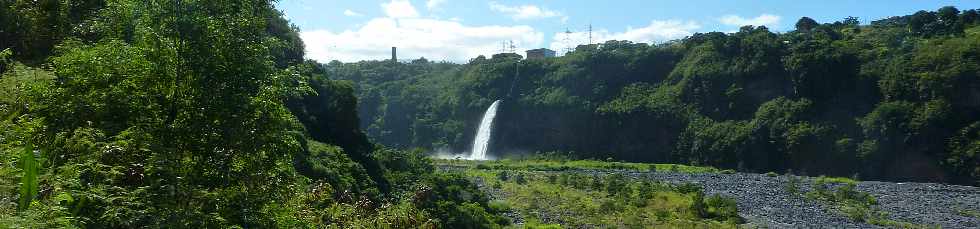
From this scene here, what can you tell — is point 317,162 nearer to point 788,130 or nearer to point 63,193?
point 63,193

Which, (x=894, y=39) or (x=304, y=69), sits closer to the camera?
(x=304, y=69)

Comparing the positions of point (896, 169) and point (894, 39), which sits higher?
point (894, 39)

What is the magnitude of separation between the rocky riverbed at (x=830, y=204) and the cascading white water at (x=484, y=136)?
1508 inches

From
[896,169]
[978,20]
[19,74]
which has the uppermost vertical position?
[978,20]

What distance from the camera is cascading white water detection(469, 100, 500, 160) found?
285 ft

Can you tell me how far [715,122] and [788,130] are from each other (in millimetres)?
9275

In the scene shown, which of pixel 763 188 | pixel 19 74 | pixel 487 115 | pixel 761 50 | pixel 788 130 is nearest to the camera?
pixel 19 74

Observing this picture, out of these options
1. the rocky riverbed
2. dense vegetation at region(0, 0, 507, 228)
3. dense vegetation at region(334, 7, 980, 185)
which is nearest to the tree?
dense vegetation at region(334, 7, 980, 185)

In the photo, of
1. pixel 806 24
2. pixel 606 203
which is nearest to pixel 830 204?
pixel 606 203

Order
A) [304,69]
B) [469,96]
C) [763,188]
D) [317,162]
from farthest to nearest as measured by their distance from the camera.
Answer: [469,96] < [763,188] < [317,162] < [304,69]

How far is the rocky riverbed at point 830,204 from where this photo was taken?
3375cm

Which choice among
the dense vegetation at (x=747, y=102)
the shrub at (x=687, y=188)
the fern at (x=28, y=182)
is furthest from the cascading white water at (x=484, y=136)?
the fern at (x=28, y=182)

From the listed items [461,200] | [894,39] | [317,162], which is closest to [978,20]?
[894,39]

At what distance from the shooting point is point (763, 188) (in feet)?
145
